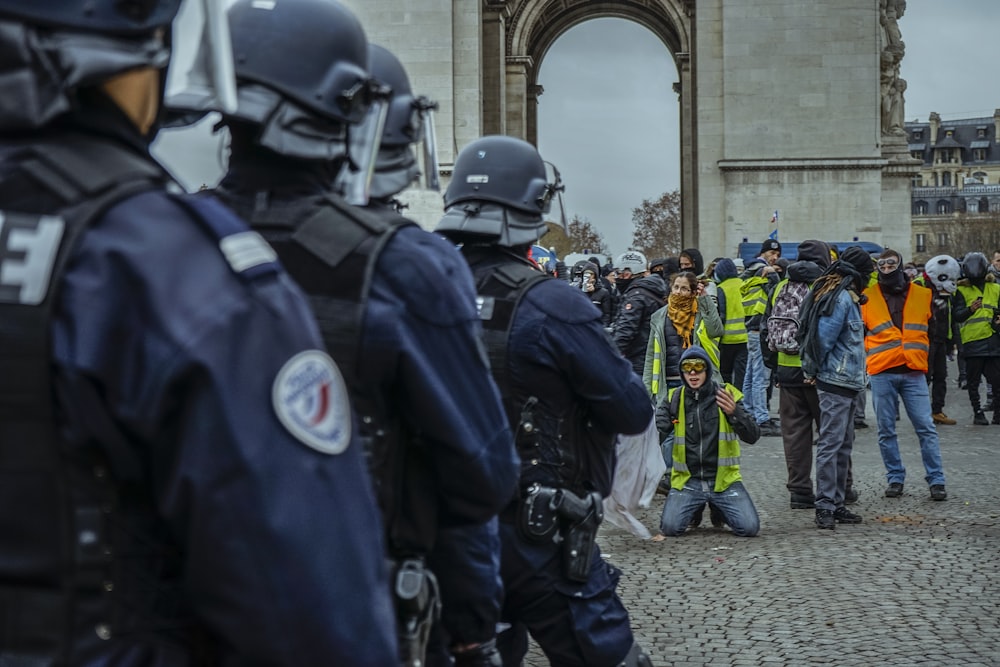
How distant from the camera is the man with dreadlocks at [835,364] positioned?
29.7 feet

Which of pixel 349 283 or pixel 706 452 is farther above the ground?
pixel 349 283

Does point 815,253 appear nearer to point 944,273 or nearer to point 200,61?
point 944,273

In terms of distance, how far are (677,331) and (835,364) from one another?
5.76 feet

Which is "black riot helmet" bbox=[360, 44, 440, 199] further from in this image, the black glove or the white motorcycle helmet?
the white motorcycle helmet

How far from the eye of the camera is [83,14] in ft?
5.55


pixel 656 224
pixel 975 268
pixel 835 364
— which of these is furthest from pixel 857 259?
pixel 656 224

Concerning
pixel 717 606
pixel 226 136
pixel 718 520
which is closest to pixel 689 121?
pixel 718 520

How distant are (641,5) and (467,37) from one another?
39.2 ft

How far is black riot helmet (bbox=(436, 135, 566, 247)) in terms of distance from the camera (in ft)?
13.2

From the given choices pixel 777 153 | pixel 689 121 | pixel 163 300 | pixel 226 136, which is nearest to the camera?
pixel 163 300

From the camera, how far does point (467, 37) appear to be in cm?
2984

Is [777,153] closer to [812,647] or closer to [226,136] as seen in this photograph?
[812,647]

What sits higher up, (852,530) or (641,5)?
(641,5)

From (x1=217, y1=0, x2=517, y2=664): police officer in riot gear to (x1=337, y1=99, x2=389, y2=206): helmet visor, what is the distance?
0.65ft
